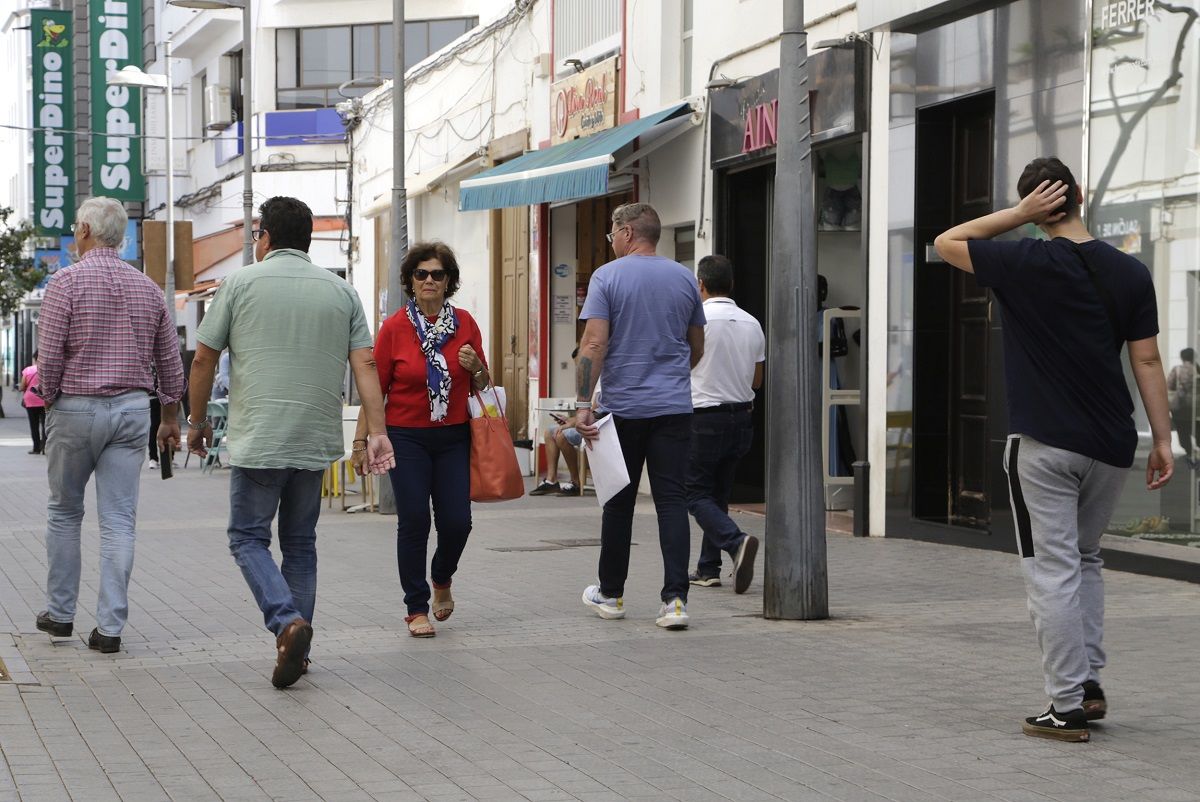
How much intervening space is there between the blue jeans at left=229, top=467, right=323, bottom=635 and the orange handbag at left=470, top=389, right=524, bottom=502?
3.44 ft

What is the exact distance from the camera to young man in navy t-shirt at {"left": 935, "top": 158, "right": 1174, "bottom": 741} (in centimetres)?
589

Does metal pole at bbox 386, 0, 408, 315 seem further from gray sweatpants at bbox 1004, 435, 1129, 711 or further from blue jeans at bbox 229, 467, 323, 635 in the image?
gray sweatpants at bbox 1004, 435, 1129, 711

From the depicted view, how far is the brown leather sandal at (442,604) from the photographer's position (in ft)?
28.1

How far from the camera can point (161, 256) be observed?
28.6 metres

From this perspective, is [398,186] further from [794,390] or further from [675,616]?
[675,616]

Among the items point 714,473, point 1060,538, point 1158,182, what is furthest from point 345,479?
point 1060,538

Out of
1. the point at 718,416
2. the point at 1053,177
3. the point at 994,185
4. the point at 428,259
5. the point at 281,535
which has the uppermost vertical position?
the point at 994,185

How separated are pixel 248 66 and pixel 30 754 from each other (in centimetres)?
2223

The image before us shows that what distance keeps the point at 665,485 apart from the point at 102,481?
254 centimetres

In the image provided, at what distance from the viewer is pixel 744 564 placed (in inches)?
381

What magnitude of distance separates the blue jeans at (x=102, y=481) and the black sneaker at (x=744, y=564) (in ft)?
10.7

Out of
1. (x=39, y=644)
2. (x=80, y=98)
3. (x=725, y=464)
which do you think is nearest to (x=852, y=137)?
(x=725, y=464)

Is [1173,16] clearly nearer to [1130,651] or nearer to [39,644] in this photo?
[1130,651]

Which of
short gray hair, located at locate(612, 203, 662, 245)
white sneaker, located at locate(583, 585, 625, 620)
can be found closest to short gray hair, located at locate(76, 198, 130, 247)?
short gray hair, located at locate(612, 203, 662, 245)
